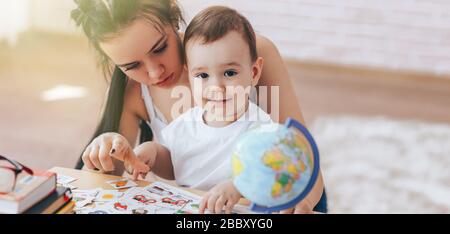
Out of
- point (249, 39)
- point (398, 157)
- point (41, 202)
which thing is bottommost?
point (398, 157)

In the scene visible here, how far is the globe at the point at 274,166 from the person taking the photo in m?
0.85

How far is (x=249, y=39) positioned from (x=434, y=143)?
6.43 feet

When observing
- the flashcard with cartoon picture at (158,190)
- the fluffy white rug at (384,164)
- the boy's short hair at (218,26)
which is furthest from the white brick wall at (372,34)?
the flashcard with cartoon picture at (158,190)

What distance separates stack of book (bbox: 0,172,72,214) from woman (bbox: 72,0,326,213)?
0.15 metres

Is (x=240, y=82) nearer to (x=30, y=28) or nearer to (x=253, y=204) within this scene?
(x=253, y=204)

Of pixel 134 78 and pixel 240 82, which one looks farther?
pixel 134 78

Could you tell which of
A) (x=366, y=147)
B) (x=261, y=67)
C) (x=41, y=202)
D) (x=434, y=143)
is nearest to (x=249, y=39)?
(x=261, y=67)

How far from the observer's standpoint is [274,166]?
2.77 ft

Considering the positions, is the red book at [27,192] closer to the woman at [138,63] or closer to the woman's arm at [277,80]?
the woman at [138,63]

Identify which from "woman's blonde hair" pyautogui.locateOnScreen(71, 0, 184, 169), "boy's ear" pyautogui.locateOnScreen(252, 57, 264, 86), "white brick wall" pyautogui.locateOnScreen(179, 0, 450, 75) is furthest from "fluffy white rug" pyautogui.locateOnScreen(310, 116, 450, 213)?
"woman's blonde hair" pyautogui.locateOnScreen(71, 0, 184, 169)

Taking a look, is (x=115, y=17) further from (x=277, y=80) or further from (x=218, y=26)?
(x=277, y=80)

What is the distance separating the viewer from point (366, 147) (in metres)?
2.66

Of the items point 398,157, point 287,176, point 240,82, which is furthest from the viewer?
point 398,157

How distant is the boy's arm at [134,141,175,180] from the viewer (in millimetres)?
1199
